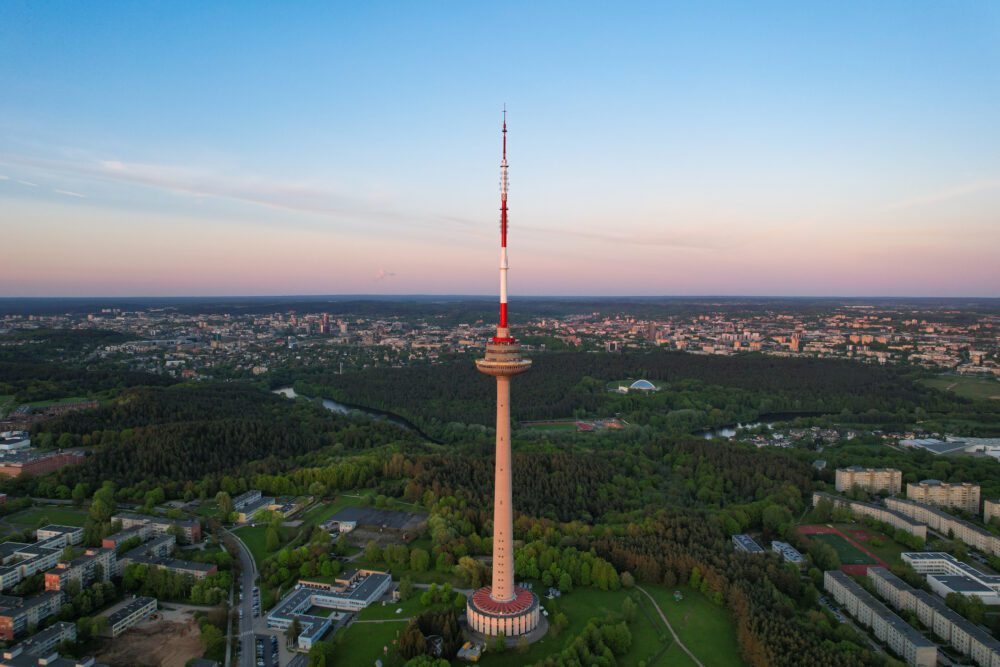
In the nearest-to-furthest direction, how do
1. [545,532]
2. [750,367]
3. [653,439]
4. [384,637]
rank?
[384,637] < [545,532] < [653,439] < [750,367]

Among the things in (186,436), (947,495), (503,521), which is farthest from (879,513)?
Result: (186,436)

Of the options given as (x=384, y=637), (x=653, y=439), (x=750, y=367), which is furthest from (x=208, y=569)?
(x=750, y=367)

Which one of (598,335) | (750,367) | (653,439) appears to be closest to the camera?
(653,439)

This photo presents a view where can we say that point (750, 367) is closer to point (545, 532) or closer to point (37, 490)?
point (545, 532)

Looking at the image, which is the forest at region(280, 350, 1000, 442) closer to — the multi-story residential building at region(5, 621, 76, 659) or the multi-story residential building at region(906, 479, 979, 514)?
the multi-story residential building at region(906, 479, 979, 514)

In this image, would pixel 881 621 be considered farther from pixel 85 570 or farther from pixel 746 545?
pixel 85 570

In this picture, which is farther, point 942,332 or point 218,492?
point 942,332

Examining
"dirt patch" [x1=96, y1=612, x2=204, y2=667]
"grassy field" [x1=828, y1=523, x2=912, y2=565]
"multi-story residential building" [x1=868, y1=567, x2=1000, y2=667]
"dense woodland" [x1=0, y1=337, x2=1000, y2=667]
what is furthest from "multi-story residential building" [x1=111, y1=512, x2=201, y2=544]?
"grassy field" [x1=828, y1=523, x2=912, y2=565]
